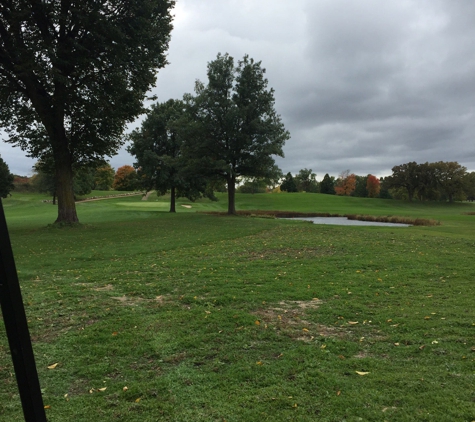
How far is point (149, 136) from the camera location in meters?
36.2

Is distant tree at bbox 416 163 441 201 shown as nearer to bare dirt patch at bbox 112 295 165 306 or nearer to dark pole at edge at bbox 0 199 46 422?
Answer: bare dirt patch at bbox 112 295 165 306

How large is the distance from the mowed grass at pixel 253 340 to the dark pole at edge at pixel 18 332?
127 centimetres

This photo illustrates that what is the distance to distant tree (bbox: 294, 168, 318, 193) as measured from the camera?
392 feet

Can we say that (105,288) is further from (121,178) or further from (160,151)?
(121,178)

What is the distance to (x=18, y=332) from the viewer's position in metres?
1.95

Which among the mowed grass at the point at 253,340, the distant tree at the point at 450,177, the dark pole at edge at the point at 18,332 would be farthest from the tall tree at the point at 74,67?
the distant tree at the point at 450,177

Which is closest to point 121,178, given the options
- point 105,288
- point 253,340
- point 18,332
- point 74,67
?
point 74,67

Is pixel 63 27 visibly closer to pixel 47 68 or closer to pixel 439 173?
pixel 47 68

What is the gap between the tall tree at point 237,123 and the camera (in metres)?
28.1

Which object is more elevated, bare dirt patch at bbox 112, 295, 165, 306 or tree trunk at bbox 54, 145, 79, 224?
tree trunk at bbox 54, 145, 79, 224

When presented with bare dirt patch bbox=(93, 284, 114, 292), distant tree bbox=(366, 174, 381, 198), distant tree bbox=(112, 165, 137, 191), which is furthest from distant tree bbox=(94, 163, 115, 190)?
bare dirt patch bbox=(93, 284, 114, 292)

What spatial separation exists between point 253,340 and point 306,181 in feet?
406

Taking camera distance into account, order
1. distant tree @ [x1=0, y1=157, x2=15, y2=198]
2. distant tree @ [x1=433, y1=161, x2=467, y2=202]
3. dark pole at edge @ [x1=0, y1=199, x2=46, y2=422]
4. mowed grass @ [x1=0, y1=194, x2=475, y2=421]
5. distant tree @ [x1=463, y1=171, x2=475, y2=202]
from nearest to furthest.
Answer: dark pole at edge @ [x1=0, y1=199, x2=46, y2=422] < mowed grass @ [x1=0, y1=194, x2=475, y2=421] < distant tree @ [x1=0, y1=157, x2=15, y2=198] < distant tree @ [x1=463, y1=171, x2=475, y2=202] < distant tree @ [x1=433, y1=161, x2=467, y2=202]

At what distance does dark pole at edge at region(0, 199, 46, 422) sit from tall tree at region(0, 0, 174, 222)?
17.1 metres
